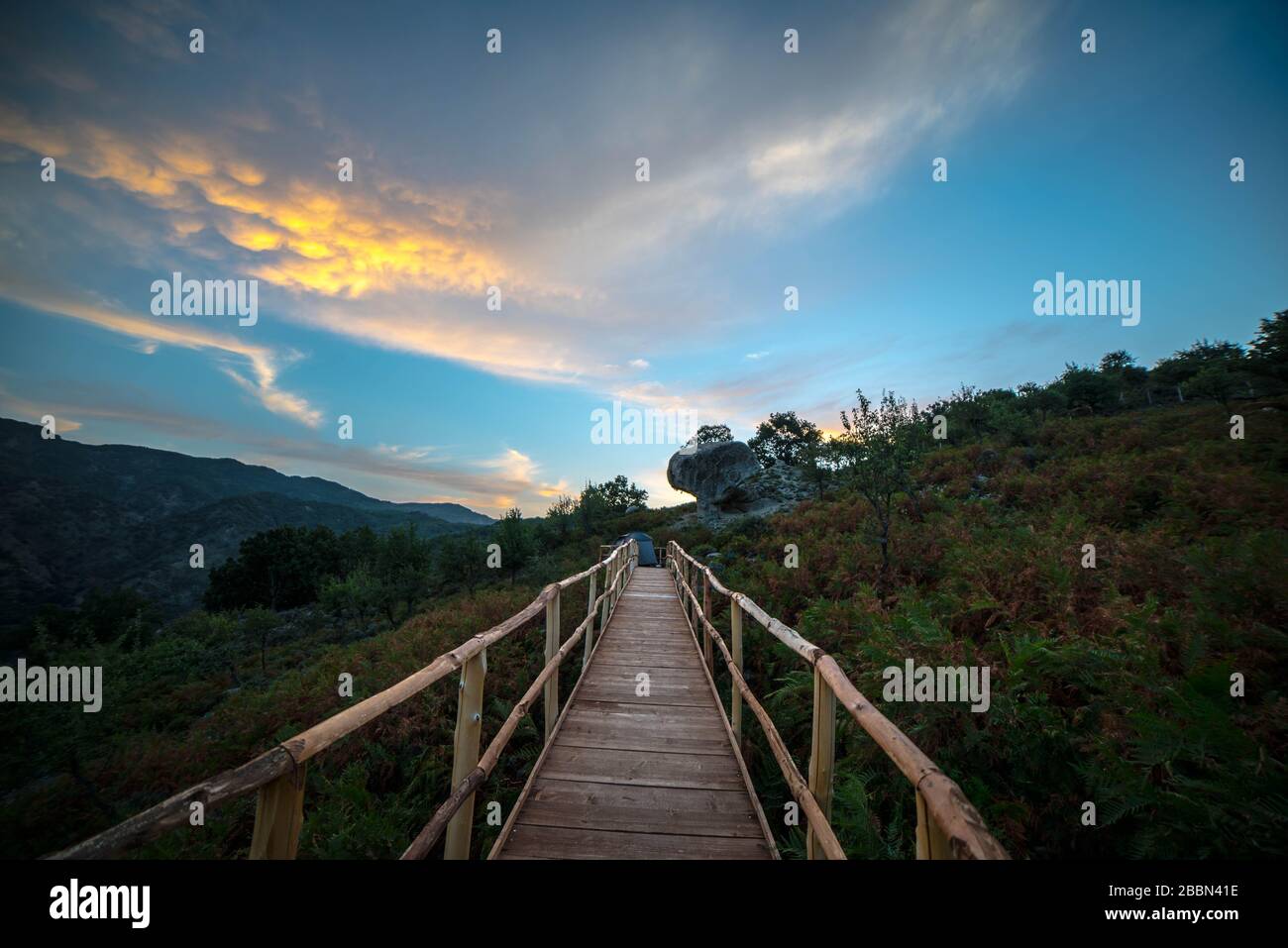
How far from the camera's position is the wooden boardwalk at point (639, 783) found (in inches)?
114

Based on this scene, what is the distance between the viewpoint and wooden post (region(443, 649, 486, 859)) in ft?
8.27

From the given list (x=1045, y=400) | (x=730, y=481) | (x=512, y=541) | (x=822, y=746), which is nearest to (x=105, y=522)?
(x=512, y=541)

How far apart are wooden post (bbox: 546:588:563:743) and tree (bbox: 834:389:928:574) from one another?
7.81m

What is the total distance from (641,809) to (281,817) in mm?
2521

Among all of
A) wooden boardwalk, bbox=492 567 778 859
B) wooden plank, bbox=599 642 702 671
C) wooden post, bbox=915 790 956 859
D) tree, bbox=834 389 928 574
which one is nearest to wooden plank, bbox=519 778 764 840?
wooden boardwalk, bbox=492 567 778 859

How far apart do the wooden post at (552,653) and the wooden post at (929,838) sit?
11.0 feet

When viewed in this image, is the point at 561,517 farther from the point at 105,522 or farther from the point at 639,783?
the point at 105,522

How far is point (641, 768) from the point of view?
3805 mm

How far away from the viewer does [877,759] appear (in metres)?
4.06

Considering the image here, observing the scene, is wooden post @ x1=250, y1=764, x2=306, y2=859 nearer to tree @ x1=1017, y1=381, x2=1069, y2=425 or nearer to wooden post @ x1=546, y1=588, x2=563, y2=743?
wooden post @ x1=546, y1=588, x2=563, y2=743

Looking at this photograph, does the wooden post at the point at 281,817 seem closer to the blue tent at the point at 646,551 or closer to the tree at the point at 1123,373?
the blue tent at the point at 646,551

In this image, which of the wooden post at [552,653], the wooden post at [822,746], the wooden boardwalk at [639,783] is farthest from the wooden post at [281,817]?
the wooden post at [552,653]
